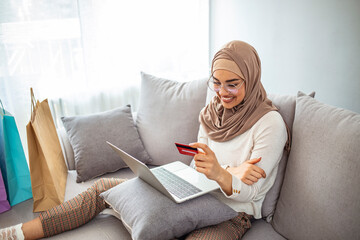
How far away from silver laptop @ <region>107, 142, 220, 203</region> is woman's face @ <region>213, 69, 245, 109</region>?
0.37 m

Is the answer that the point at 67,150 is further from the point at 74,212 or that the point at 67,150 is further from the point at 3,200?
the point at 74,212

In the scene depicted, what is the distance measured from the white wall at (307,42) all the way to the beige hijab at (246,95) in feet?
1.71

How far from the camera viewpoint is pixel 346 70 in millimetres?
1602

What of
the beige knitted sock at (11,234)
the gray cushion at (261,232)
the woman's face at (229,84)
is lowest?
the gray cushion at (261,232)

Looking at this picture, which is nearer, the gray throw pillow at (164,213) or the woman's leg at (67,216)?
the gray throw pillow at (164,213)

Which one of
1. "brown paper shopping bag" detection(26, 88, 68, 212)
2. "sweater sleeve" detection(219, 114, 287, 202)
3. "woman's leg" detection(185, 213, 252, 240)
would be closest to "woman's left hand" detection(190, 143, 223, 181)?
"sweater sleeve" detection(219, 114, 287, 202)

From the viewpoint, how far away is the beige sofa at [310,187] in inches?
42.4

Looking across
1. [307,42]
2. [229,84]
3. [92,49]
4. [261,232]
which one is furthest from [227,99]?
[92,49]

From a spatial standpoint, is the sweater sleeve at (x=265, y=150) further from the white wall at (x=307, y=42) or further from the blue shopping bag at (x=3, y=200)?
the blue shopping bag at (x=3, y=200)

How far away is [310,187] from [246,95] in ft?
1.51

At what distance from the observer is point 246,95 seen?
4.45 ft

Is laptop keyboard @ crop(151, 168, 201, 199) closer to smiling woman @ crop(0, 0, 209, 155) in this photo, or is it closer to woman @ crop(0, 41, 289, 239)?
woman @ crop(0, 41, 289, 239)

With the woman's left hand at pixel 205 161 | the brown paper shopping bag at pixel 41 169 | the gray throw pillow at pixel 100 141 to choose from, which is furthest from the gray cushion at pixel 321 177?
the brown paper shopping bag at pixel 41 169

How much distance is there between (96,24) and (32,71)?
57 cm
